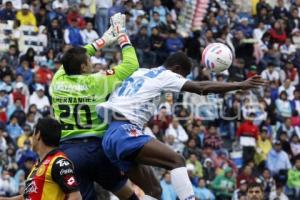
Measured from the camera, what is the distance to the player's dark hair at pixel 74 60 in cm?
1202

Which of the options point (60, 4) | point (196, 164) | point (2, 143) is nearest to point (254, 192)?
point (2, 143)

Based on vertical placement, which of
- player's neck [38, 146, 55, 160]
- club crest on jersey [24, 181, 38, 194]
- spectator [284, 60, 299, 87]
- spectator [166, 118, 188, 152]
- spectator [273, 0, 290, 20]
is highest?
player's neck [38, 146, 55, 160]

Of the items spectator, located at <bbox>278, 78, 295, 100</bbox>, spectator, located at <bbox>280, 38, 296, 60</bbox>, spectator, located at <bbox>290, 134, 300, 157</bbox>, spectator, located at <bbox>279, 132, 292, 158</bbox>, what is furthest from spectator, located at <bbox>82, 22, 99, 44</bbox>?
spectator, located at <bbox>280, 38, 296, 60</bbox>

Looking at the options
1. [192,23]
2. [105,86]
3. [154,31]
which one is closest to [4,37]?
[154,31]

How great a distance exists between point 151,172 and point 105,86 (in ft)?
3.81

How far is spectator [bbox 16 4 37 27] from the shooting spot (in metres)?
25.1

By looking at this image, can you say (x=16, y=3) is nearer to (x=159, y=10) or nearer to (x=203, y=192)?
(x=159, y=10)

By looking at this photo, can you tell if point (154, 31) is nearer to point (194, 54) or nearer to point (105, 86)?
point (194, 54)

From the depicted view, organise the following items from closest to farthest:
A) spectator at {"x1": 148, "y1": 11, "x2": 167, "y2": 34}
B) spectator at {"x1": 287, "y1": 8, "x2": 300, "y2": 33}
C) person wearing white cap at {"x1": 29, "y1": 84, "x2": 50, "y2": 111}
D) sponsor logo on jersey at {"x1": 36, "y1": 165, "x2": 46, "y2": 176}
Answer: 1. sponsor logo on jersey at {"x1": 36, "y1": 165, "x2": 46, "y2": 176}
2. person wearing white cap at {"x1": 29, "y1": 84, "x2": 50, "y2": 111}
3. spectator at {"x1": 148, "y1": 11, "x2": 167, "y2": 34}
4. spectator at {"x1": 287, "y1": 8, "x2": 300, "y2": 33}

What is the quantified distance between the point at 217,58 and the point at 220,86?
740mm

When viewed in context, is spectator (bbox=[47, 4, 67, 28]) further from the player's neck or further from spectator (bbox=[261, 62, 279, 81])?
the player's neck

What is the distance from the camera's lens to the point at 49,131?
387 inches

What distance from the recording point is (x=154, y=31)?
27125 mm

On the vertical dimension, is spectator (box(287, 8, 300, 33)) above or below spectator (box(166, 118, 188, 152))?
above
